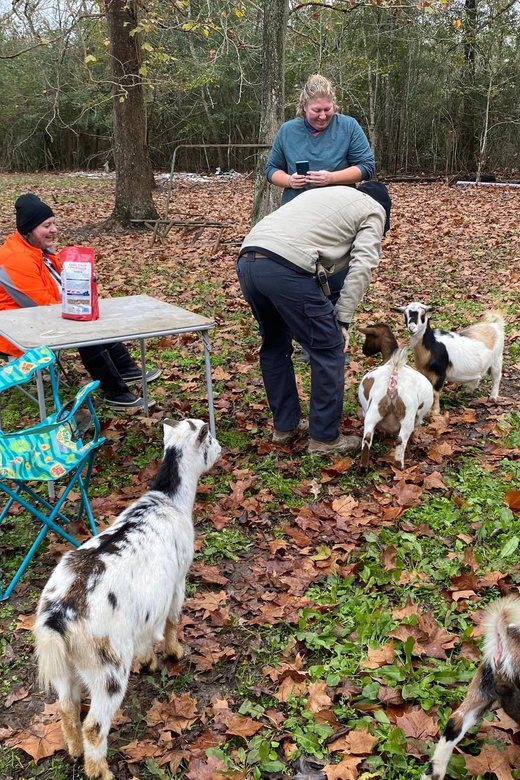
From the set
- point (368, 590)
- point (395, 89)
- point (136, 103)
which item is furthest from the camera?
point (395, 89)

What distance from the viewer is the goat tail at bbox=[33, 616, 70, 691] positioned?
7.04 feet

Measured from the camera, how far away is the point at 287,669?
9.00 ft

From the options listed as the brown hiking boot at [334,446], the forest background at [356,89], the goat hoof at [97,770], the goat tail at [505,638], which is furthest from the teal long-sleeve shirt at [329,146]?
the forest background at [356,89]

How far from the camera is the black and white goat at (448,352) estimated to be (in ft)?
17.1

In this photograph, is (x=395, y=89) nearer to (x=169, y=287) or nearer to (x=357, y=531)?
(x=169, y=287)

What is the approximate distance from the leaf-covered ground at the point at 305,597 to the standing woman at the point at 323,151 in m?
1.77

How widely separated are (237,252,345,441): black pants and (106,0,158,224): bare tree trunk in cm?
846

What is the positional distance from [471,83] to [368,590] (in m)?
24.3

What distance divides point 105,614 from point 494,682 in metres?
1.33

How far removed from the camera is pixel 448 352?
17.3 ft

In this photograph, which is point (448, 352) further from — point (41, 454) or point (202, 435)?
point (41, 454)

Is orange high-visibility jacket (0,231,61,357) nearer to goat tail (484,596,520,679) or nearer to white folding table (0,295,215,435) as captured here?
white folding table (0,295,215,435)

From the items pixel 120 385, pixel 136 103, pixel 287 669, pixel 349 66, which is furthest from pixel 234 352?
pixel 349 66

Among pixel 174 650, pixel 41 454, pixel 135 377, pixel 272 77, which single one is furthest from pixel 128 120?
pixel 174 650
